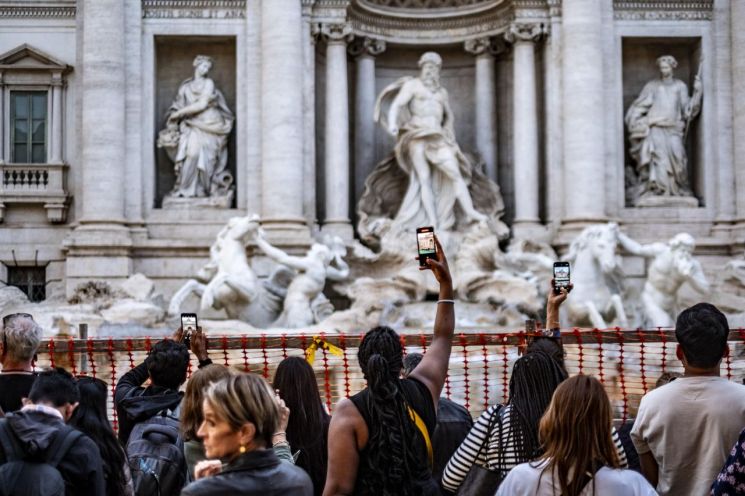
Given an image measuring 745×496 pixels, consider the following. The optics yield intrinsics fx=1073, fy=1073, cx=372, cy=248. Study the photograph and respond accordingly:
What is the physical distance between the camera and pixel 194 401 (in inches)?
203

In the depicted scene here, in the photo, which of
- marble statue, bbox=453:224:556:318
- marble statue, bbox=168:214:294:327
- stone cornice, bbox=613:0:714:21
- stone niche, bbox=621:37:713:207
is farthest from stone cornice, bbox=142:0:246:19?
stone niche, bbox=621:37:713:207

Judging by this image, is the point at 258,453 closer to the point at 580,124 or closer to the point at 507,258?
the point at 507,258

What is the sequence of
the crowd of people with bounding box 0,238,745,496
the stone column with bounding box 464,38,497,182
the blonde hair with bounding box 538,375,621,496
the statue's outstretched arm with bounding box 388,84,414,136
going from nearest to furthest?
the crowd of people with bounding box 0,238,745,496
the blonde hair with bounding box 538,375,621,496
the statue's outstretched arm with bounding box 388,84,414,136
the stone column with bounding box 464,38,497,182

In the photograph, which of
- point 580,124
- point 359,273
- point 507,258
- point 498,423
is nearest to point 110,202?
point 359,273

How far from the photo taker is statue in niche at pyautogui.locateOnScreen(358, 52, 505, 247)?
2081 cm

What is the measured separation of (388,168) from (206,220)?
12.5 ft

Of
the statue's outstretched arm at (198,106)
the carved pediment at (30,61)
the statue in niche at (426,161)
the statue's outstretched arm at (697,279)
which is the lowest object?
the statue's outstretched arm at (697,279)

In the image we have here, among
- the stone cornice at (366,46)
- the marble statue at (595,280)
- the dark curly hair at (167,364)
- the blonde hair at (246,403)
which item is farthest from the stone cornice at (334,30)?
the blonde hair at (246,403)

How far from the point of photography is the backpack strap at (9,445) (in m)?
4.62

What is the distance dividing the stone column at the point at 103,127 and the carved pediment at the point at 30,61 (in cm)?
100

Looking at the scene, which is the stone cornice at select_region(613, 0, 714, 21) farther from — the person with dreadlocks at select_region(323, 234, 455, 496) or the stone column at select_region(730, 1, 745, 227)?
the person with dreadlocks at select_region(323, 234, 455, 496)

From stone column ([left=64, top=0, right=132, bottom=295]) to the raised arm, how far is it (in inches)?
618

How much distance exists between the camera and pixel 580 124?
830 inches

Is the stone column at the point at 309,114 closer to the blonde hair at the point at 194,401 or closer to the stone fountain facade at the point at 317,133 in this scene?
the stone fountain facade at the point at 317,133
